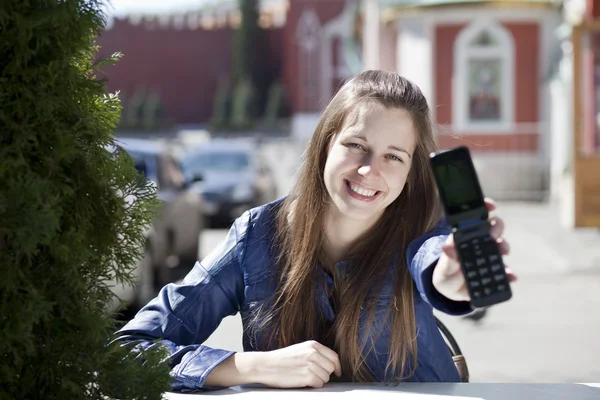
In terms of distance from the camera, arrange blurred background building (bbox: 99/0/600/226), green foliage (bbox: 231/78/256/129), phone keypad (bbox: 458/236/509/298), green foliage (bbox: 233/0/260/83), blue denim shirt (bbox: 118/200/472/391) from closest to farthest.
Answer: phone keypad (bbox: 458/236/509/298) → blue denim shirt (bbox: 118/200/472/391) → blurred background building (bbox: 99/0/600/226) → green foliage (bbox: 231/78/256/129) → green foliage (bbox: 233/0/260/83)

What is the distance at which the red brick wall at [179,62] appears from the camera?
5675 cm

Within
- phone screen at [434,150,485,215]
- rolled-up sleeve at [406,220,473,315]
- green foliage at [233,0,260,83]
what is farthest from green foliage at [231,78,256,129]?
phone screen at [434,150,485,215]

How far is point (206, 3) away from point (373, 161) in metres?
92.2

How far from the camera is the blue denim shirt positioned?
8.75ft

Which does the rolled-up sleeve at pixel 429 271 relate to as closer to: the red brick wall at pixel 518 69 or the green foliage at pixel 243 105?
the red brick wall at pixel 518 69

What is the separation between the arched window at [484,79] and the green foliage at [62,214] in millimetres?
24214

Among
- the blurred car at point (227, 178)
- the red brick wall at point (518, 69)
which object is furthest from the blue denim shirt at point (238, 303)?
the red brick wall at point (518, 69)

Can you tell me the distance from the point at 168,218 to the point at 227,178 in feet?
26.9

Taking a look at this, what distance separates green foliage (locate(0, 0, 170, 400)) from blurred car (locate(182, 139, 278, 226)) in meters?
16.3

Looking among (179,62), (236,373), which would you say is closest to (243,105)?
(179,62)

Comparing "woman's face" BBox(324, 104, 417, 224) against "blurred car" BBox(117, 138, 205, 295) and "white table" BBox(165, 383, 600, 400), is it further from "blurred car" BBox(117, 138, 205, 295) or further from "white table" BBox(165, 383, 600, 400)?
"blurred car" BBox(117, 138, 205, 295)

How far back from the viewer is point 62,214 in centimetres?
171

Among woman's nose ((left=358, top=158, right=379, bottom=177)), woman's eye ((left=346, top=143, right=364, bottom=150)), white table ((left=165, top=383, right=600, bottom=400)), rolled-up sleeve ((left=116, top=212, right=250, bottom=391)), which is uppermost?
woman's eye ((left=346, top=143, right=364, bottom=150))

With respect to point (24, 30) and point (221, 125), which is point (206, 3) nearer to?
point (221, 125)
